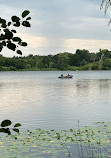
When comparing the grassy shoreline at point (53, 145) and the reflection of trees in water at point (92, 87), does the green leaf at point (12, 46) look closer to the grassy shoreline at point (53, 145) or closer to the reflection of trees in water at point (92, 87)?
the grassy shoreline at point (53, 145)

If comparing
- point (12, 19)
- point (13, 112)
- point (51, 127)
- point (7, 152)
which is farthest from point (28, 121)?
point (12, 19)

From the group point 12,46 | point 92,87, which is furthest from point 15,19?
point 92,87

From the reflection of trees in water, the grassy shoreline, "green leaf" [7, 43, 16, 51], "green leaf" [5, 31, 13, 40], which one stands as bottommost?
the reflection of trees in water

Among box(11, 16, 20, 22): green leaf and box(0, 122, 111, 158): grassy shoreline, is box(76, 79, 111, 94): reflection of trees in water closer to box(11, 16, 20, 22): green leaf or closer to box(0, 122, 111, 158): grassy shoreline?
box(0, 122, 111, 158): grassy shoreline

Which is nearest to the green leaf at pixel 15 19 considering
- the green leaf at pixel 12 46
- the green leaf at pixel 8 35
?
the green leaf at pixel 8 35

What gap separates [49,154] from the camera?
12.2 m

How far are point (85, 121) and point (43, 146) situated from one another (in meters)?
8.61

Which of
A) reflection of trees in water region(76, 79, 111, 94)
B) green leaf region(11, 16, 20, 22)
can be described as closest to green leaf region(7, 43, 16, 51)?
green leaf region(11, 16, 20, 22)

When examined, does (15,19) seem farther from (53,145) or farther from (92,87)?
(92,87)

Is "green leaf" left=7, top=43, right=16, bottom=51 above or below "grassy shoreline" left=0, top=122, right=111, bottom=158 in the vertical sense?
above

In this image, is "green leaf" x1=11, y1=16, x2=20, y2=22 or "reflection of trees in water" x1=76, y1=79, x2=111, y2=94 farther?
"reflection of trees in water" x1=76, y1=79, x2=111, y2=94

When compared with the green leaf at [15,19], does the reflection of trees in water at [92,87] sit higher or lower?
lower

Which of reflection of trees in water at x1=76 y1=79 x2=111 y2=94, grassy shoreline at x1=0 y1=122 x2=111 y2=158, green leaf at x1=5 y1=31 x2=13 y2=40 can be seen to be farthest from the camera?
reflection of trees in water at x1=76 y1=79 x2=111 y2=94

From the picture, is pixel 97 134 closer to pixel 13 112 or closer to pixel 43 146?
pixel 43 146
